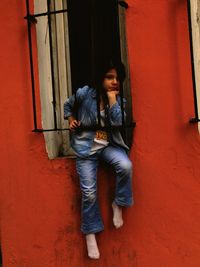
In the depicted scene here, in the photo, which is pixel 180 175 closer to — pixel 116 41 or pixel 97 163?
pixel 97 163

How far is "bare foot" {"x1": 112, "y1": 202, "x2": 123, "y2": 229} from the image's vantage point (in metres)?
3.10

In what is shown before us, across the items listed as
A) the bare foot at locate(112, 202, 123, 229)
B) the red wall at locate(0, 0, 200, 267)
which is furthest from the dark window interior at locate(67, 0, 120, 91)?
the bare foot at locate(112, 202, 123, 229)

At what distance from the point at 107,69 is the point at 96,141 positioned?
1.81 feet

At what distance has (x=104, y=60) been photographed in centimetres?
325

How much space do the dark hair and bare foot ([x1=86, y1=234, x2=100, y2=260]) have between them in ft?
3.77

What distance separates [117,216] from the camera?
3.11 meters

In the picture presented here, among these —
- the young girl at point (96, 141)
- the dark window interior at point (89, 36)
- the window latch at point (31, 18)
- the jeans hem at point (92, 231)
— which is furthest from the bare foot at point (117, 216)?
the window latch at point (31, 18)

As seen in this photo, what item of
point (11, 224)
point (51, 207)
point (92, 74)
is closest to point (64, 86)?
point (92, 74)

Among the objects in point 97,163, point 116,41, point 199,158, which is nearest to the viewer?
point 199,158

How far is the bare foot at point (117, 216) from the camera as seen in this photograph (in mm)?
3104

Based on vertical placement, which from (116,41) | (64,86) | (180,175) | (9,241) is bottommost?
→ (9,241)

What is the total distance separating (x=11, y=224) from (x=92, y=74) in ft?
4.70

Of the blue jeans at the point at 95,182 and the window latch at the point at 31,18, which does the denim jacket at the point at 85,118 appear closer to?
the blue jeans at the point at 95,182

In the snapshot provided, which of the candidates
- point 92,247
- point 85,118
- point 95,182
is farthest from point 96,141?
point 92,247
